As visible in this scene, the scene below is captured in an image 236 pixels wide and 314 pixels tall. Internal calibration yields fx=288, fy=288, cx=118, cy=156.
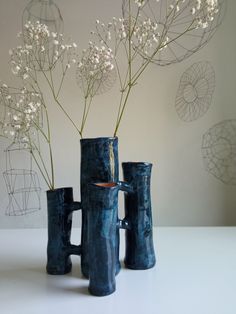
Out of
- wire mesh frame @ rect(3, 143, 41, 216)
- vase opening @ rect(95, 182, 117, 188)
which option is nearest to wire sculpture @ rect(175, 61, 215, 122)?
wire mesh frame @ rect(3, 143, 41, 216)

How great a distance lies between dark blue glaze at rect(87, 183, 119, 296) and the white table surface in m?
0.03

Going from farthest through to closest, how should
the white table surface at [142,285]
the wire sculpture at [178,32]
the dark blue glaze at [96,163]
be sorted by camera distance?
the wire sculpture at [178,32] → the dark blue glaze at [96,163] → the white table surface at [142,285]

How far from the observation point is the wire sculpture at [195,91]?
5.06 ft

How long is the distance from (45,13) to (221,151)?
1218mm

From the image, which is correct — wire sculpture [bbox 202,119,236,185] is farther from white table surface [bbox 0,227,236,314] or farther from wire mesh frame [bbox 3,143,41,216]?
wire mesh frame [bbox 3,143,41,216]

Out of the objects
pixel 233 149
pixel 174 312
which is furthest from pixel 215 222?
A: pixel 174 312

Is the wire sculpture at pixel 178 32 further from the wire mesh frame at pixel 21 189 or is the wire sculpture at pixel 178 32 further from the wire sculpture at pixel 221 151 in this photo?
the wire mesh frame at pixel 21 189

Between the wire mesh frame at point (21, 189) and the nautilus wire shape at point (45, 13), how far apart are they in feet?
2.27

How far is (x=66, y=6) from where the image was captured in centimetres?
158

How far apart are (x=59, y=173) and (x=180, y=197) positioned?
26.7 inches

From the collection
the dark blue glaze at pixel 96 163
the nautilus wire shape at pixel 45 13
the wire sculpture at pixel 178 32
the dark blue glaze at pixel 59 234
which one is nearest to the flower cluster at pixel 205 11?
the dark blue glaze at pixel 96 163

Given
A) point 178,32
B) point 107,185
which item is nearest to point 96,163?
point 107,185

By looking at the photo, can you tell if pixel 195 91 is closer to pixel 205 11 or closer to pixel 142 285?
pixel 205 11

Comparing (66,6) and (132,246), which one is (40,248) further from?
(66,6)
